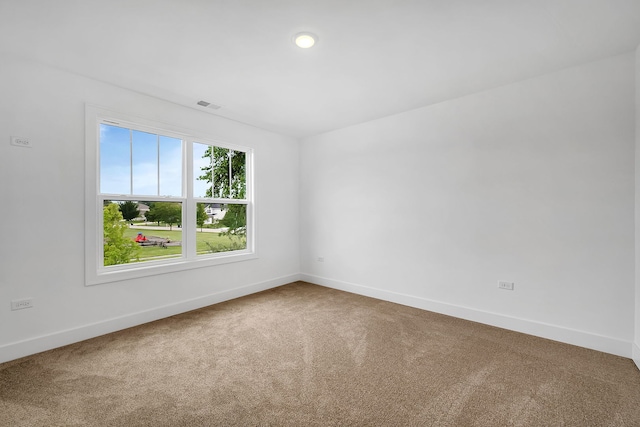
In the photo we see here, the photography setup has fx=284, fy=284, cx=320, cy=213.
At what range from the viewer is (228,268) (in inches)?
166

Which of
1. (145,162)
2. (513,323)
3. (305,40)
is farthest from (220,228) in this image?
(513,323)

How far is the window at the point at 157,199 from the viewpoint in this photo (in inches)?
120

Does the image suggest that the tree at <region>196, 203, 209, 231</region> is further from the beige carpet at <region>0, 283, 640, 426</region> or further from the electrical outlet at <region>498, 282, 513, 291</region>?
the electrical outlet at <region>498, 282, 513, 291</region>

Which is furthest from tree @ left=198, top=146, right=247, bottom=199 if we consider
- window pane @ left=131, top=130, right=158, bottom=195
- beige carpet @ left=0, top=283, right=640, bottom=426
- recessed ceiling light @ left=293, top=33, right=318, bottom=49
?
recessed ceiling light @ left=293, top=33, right=318, bottom=49

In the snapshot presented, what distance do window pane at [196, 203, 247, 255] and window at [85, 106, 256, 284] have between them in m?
0.01

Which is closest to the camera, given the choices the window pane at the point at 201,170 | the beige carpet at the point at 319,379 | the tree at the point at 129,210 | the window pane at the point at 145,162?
the beige carpet at the point at 319,379

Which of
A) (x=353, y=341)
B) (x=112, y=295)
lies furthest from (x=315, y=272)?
(x=112, y=295)

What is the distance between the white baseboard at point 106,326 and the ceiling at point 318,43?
8.40 feet

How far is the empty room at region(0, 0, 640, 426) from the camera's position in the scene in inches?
78.2

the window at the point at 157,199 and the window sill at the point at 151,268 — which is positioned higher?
the window at the point at 157,199

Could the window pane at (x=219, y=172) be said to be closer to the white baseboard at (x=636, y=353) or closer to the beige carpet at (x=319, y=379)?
the beige carpet at (x=319, y=379)

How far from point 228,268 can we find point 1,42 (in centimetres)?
317

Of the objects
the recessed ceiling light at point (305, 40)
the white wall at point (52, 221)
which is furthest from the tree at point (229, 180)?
the recessed ceiling light at point (305, 40)

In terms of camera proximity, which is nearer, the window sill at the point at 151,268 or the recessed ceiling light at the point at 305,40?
the recessed ceiling light at the point at 305,40
